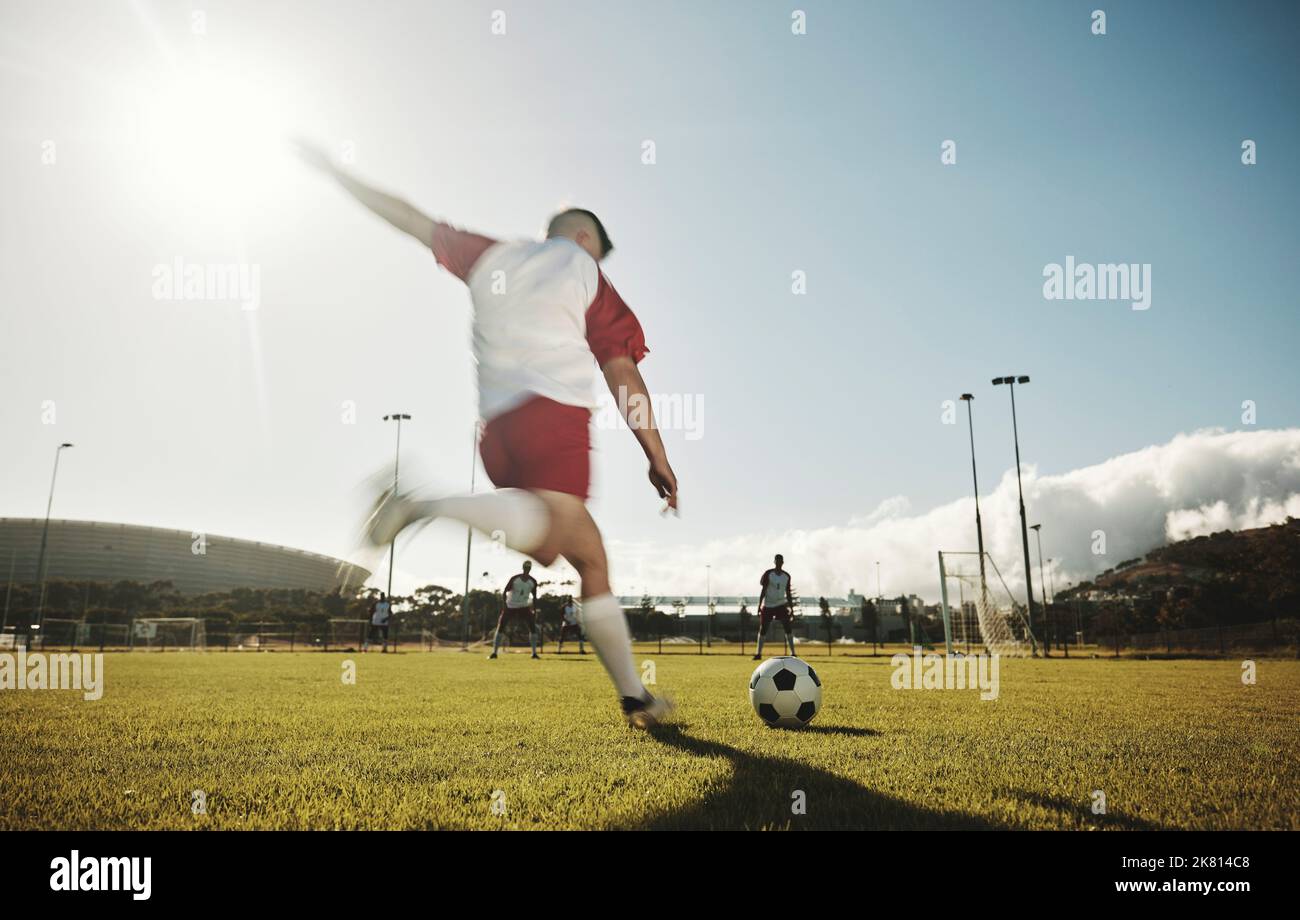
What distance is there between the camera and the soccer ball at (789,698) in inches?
183

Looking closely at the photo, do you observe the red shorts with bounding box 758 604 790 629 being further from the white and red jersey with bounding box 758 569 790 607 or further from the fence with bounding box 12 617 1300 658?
the fence with bounding box 12 617 1300 658

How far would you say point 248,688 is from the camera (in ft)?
25.6

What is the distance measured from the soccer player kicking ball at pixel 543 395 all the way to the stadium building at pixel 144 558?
11395 cm

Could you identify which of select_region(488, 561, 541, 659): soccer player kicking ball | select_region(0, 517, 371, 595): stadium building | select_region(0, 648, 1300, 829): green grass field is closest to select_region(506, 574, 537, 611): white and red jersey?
select_region(488, 561, 541, 659): soccer player kicking ball

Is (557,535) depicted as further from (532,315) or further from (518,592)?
(518,592)

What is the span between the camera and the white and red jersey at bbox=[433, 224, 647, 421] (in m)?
3.28

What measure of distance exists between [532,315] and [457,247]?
609 mm

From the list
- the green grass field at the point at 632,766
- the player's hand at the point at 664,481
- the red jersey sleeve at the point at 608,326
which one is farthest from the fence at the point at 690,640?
the red jersey sleeve at the point at 608,326

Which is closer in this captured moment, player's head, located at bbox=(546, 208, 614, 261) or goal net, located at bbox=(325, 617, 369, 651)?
player's head, located at bbox=(546, 208, 614, 261)

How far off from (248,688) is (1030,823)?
790 centimetres
